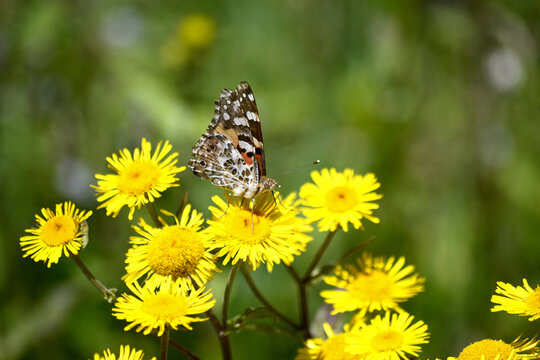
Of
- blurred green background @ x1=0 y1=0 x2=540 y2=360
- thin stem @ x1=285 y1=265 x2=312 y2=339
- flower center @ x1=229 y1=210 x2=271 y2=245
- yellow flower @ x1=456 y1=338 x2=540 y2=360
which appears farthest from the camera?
blurred green background @ x1=0 y1=0 x2=540 y2=360

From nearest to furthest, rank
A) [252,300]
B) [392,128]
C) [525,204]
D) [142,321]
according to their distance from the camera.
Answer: [142,321] < [252,300] < [525,204] < [392,128]

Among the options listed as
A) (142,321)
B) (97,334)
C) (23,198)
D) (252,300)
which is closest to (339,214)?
(142,321)

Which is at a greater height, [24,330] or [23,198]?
[23,198]

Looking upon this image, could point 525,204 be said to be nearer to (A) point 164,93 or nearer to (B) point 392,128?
(B) point 392,128

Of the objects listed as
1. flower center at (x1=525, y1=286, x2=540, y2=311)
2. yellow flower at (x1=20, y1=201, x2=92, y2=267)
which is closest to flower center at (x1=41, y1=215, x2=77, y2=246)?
yellow flower at (x1=20, y1=201, x2=92, y2=267)

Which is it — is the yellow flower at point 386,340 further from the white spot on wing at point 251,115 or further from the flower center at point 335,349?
the white spot on wing at point 251,115

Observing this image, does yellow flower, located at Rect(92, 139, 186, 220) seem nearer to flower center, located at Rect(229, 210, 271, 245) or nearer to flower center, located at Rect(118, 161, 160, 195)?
flower center, located at Rect(118, 161, 160, 195)
